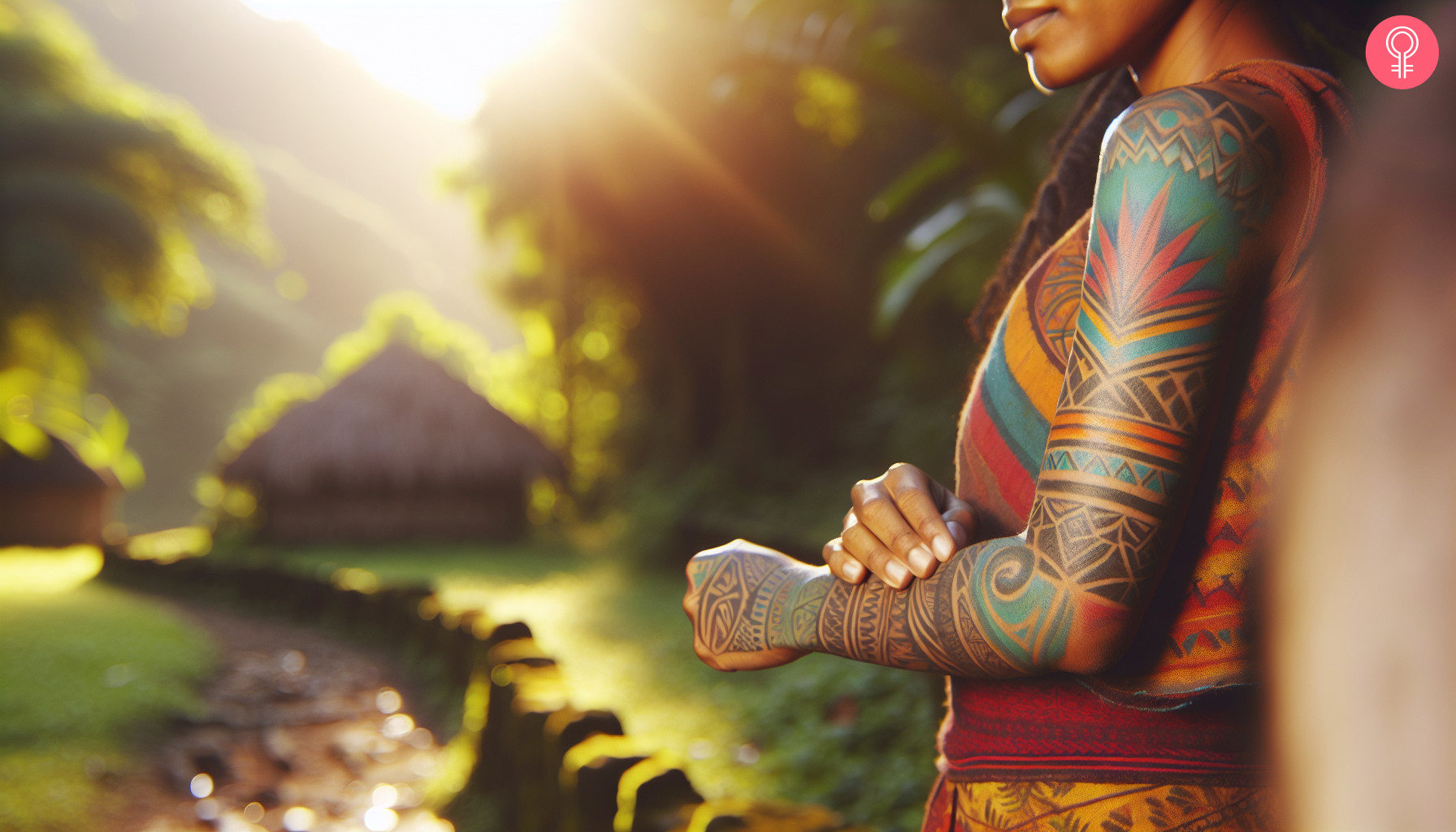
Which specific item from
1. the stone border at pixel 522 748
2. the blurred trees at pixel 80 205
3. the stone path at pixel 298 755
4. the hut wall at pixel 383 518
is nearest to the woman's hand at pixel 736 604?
the stone border at pixel 522 748

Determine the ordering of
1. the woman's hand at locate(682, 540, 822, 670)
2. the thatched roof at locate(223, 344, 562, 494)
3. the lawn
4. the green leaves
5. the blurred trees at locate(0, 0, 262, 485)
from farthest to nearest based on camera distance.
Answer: the thatched roof at locate(223, 344, 562, 494), the blurred trees at locate(0, 0, 262, 485), the green leaves, the lawn, the woman's hand at locate(682, 540, 822, 670)

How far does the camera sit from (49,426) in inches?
634

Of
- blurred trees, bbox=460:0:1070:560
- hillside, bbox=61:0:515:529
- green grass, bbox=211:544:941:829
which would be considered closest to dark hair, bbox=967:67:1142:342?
green grass, bbox=211:544:941:829

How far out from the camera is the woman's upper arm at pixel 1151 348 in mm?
902

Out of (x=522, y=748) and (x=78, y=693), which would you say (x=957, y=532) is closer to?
(x=522, y=748)

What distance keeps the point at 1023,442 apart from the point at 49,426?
19.4 m

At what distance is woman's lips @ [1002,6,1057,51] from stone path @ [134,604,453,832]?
4.11 meters

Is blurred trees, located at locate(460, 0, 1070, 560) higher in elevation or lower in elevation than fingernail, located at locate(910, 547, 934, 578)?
higher

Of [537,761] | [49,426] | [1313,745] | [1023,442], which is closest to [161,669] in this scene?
[537,761]

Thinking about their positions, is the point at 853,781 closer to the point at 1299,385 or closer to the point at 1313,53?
the point at 1313,53

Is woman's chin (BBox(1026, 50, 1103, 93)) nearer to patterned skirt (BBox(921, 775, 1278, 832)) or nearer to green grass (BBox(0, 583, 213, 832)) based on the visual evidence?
patterned skirt (BBox(921, 775, 1278, 832))

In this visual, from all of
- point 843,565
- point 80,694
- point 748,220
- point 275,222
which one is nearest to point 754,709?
point 80,694

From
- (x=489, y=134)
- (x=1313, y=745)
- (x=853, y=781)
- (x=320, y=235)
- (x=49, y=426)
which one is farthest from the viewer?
(x=320, y=235)

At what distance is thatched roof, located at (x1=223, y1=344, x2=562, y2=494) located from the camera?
16250 mm
